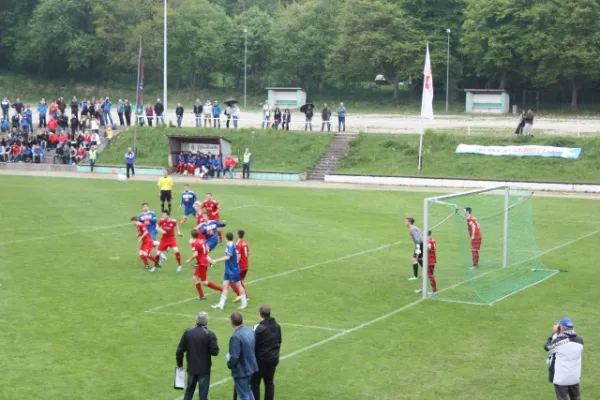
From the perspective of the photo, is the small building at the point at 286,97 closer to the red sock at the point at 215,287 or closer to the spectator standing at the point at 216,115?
the spectator standing at the point at 216,115

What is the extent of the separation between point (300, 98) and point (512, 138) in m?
32.2

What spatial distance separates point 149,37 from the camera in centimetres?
10094

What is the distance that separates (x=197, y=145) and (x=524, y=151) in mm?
19987

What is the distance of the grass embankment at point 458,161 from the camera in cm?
5266

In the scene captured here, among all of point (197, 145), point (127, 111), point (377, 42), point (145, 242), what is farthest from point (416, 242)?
point (377, 42)

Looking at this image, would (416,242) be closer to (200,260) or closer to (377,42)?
(200,260)

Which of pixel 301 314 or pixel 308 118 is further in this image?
pixel 308 118

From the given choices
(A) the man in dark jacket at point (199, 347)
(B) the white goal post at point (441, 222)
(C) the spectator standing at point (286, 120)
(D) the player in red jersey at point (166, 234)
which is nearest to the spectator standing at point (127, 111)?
(C) the spectator standing at point (286, 120)

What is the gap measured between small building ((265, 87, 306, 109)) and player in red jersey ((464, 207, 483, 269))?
5965 cm

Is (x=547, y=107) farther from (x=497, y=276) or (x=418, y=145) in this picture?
(x=497, y=276)

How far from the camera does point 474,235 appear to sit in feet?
91.1

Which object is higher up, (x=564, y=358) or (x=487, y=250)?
(x=564, y=358)

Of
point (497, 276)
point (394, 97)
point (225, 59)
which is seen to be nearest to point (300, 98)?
point (394, 97)

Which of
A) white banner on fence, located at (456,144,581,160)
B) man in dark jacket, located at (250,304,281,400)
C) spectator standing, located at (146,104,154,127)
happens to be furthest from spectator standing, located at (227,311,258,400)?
spectator standing, located at (146,104,154,127)
